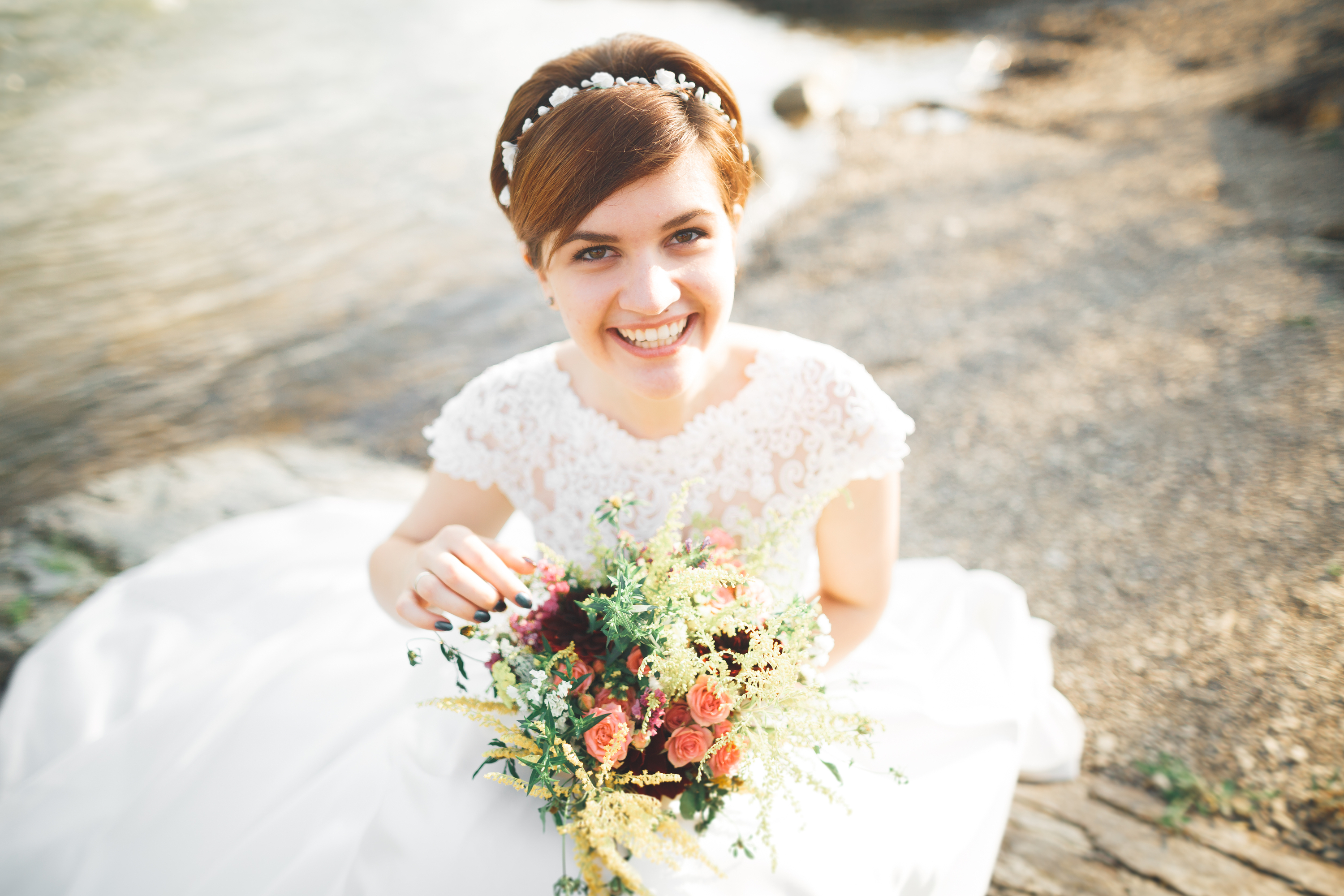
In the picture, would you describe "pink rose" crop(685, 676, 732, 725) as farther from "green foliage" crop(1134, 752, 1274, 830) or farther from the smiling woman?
"green foliage" crop(1134, 752, 1274, 830)

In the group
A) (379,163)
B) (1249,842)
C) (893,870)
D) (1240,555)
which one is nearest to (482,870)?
(893,870)

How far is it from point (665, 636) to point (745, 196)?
1.27 meters

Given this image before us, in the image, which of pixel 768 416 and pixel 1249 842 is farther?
pixel 1249 842

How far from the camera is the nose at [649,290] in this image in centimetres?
166

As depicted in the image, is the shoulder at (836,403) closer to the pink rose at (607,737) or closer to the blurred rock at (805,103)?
the pink rose at (607,737)

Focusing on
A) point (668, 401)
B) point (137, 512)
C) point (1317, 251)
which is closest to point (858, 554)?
point (668, 401)

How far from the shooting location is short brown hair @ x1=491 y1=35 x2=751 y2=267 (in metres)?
1.63

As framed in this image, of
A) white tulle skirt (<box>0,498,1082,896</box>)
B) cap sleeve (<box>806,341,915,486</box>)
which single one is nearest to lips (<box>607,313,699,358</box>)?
cap sleeve (<box>806,341,915,486</box>)

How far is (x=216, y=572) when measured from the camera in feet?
10.1

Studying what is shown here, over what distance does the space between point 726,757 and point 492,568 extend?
2.11 feet

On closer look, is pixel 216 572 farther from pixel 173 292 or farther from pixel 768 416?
pixel 173 292

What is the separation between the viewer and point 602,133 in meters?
1.62

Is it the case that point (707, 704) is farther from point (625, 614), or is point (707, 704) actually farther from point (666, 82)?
point (666, 82)

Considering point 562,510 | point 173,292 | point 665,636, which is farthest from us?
point 173,292
